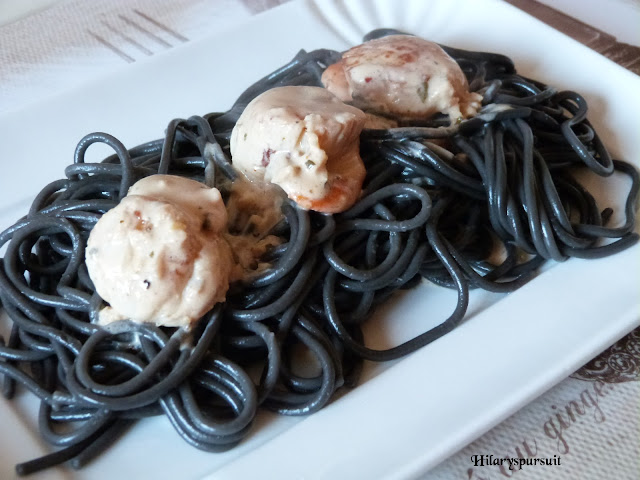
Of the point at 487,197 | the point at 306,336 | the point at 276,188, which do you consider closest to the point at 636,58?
the point at 487,197

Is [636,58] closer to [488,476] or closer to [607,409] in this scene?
[607,409]

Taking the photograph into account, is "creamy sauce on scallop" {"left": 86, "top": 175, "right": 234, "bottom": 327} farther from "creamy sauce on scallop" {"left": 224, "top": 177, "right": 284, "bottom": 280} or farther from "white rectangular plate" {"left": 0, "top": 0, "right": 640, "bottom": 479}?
"white rectangular plate" {"left": 0, "top": 0, "right": 640, "bottom": 479}

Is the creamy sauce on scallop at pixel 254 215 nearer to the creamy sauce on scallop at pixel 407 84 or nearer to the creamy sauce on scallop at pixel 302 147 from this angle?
the creamy sauce on scallop at pixel 302 147

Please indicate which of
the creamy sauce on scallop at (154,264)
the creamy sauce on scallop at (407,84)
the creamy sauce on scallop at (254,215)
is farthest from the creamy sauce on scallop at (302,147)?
the creamy sauce on scallop at (154,264)

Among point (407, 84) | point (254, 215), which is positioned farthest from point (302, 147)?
point (407, 84)

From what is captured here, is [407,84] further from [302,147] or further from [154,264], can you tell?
[154,264]

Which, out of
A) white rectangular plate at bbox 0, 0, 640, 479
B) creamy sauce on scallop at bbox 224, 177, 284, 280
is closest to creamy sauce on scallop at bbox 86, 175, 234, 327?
creamy sauce on scallop at bbox 224, 177, 284, 280

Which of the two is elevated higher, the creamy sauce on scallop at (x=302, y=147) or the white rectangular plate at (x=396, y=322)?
the creamy sauce on scallop at (x=302, y=147)
